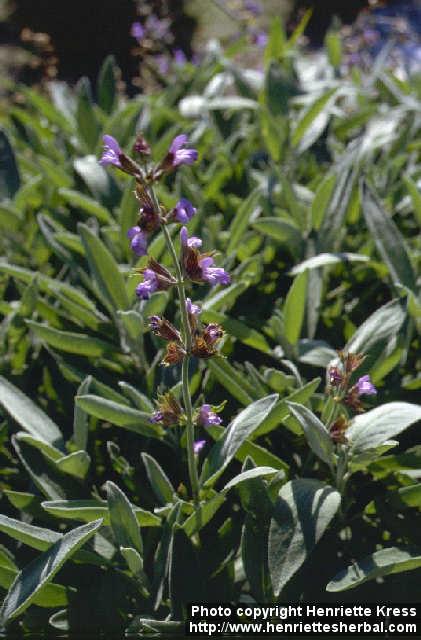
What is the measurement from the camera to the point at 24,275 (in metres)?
1.91

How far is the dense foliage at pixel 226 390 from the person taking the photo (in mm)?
1396

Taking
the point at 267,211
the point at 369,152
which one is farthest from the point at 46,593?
the point at 369,152

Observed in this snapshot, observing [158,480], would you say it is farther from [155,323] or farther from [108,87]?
[108,87]

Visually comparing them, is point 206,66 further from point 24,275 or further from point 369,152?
point 24,275

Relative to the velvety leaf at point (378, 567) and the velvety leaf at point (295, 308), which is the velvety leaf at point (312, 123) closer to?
the velvety leaf at point (295, 308)

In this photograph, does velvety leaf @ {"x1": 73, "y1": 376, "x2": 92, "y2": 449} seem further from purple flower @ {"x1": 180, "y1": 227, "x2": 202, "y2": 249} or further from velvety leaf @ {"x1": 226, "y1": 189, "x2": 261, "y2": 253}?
velvety leaf @ {"x1": 226, "y1": 189, "x2": 261, "y2": 253}

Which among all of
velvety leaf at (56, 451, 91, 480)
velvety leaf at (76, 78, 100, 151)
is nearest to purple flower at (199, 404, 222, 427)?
velvety leaf at (56, 451, 91, 480)

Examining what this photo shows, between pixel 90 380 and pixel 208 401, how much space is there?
0.31m

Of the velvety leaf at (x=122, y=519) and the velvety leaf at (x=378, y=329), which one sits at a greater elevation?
the velvety leaf at (x=378, y=329)

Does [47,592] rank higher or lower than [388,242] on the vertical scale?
lower

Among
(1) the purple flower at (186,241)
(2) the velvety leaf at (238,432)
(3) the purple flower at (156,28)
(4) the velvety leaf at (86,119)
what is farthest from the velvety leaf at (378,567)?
(3) the purple flower at (156,28)

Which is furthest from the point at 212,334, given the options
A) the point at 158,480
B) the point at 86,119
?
the point at 86,119

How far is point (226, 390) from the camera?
1749 millimetres

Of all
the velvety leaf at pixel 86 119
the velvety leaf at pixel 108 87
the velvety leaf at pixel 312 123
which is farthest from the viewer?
the velvety leaf at pixel 108 87
